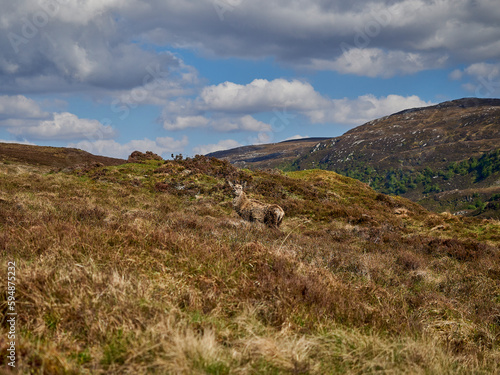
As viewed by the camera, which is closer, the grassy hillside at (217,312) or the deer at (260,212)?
the grassy hillside at (217,312)

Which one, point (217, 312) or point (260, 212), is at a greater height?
point (260, 212)

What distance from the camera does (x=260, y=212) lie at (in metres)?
13.7

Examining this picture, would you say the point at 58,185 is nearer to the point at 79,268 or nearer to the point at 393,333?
the point at 79,268

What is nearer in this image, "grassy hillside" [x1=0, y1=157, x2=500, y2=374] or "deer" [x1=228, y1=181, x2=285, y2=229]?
"grassy hillside" [x1=0, y1=157, x2=500, y2=374]

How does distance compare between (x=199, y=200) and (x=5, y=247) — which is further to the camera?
(x=199, y=200)

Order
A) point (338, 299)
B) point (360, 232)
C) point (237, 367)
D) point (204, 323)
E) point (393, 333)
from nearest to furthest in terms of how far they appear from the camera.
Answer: point (237, 367) → point (204, 323) → point (393, 333) → point (338, 299) → point (360, 232)

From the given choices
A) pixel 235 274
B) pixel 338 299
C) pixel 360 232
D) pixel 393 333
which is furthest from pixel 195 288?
pixel 360 232

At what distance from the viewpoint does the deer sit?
13.3 meters

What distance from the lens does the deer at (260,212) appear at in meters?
13.3

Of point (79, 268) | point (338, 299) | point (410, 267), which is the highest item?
point (79, 268)

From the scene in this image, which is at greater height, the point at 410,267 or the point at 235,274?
the point at 235,274

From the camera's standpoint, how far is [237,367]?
2.76 metres

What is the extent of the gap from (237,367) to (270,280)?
184cm

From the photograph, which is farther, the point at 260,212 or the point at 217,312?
the point at 260,212
